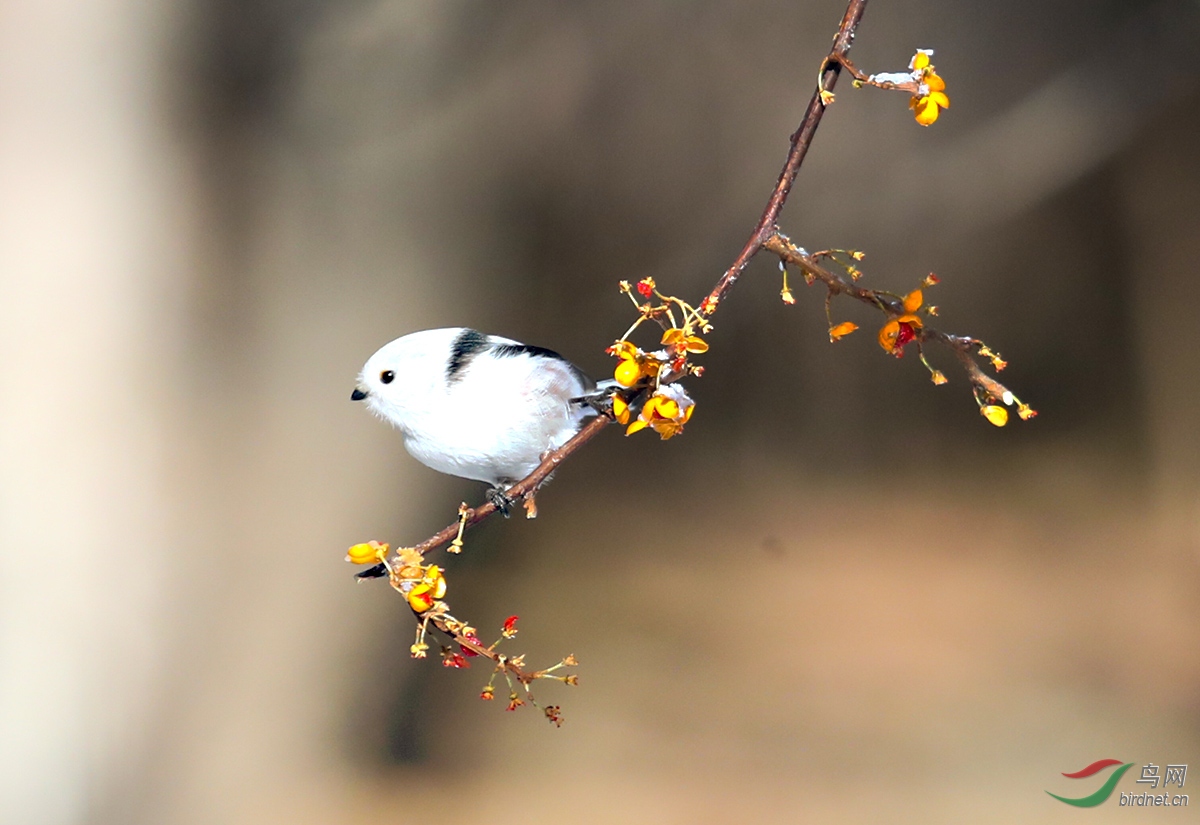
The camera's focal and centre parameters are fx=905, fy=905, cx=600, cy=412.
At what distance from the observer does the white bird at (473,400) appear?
25.5 inches

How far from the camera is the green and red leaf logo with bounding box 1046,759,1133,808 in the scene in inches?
51.4

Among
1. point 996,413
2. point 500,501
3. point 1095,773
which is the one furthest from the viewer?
point 1095,773

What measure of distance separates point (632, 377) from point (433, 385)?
0.82 ft

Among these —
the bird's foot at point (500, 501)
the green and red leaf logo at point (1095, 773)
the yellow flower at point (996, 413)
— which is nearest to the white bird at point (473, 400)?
the bird's foot at point (500, 501)

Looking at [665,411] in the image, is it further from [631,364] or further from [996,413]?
[996,413]

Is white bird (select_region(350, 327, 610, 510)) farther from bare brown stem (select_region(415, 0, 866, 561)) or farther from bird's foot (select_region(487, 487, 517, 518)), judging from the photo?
bare brown stem (select_region(415, 0, 866, 561))

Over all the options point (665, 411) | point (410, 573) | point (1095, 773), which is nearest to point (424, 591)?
point (410, 573)

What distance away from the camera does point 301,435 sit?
1.52 meters

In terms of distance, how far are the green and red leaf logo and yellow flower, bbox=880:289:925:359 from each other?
116 centimetres

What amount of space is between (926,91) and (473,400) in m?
0.37

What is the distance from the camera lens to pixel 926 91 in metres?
0.45

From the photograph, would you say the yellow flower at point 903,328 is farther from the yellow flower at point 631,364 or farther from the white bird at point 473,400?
the white bird at point 473,400

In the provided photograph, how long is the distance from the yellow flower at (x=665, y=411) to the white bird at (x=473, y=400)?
192mm

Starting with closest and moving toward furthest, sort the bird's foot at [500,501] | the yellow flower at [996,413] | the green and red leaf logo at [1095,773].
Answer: the yellow flower at [996,413], the bird's foot at [500,501], the green and red leaf logo at [1095,773]
